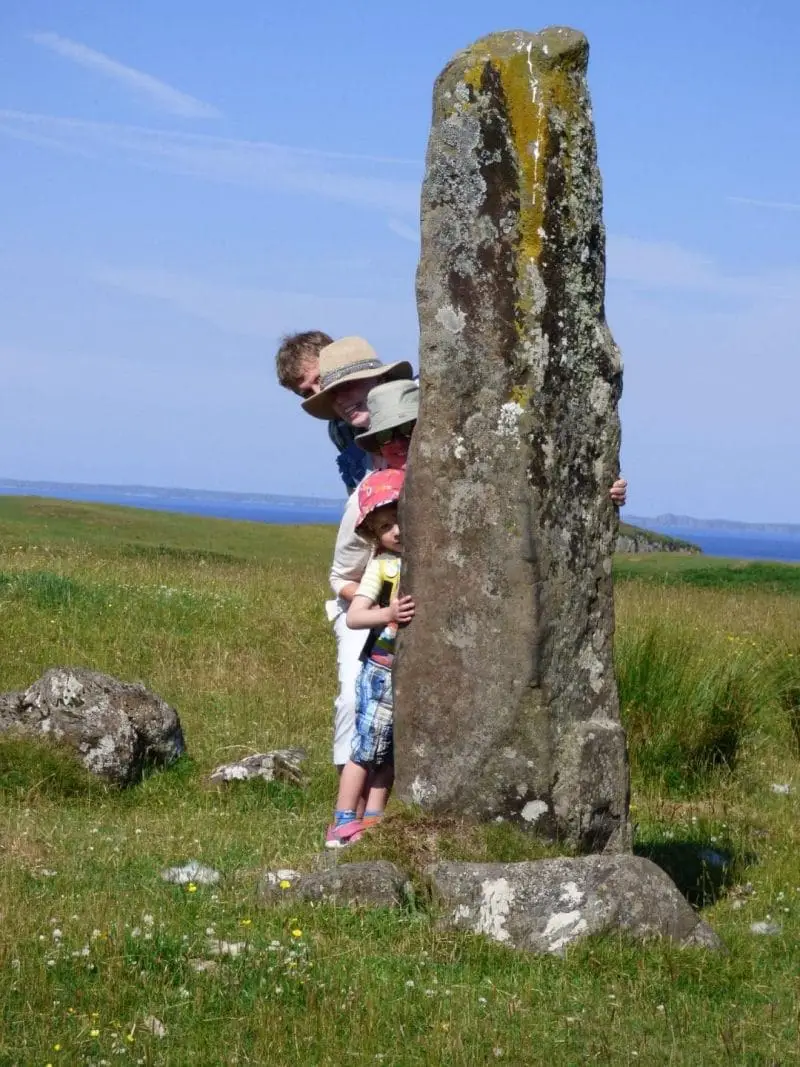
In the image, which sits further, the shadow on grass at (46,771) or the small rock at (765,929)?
the shadow on grass at (46,771)

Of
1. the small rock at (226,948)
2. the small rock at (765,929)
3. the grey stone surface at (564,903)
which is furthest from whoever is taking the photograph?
the small rock at (765,929)

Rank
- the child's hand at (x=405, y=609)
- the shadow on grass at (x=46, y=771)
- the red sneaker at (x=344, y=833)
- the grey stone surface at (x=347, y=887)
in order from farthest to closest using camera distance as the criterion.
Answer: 1. the shadow on grass at (x=46, y=771)
2. the red sneaker at (x=344, y=833)
3. the child's hand at (x=405, y=609)
4. the grey stone surface at (x=347, y=887)

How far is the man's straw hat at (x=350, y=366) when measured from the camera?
9078 mm

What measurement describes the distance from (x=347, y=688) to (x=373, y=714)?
12.0 inches

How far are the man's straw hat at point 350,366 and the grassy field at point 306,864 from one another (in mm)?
2812

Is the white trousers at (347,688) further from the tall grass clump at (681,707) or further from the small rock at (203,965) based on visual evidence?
the tall grass clump at (681,707)

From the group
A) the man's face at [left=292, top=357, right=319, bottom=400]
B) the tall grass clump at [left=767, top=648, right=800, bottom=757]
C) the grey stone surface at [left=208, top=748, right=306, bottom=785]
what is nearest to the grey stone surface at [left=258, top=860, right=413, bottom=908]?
the grey stone surface at [left=208, top=748, right=306, bottom=785]

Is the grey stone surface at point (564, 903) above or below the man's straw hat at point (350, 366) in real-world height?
below

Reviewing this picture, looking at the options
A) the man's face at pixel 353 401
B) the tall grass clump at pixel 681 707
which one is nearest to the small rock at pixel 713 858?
the tall grass clump at pixel 681 707

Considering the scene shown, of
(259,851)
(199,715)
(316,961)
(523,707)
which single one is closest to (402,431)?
(523,707)

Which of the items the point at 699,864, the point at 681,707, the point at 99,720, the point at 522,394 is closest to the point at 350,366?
the point at 522,394

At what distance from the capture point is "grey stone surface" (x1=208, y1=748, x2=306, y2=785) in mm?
10781

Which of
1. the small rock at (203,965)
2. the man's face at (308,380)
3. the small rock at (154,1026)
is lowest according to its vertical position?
the small rock at (154,1026)

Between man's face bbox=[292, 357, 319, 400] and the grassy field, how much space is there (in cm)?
297
